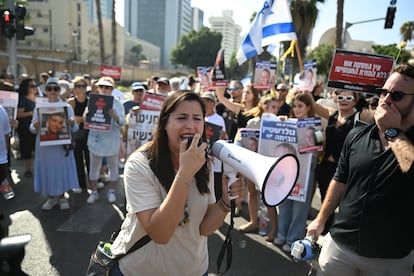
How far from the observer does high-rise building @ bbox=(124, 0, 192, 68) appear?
134750 millimetres

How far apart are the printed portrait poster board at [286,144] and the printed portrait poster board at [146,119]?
193cm

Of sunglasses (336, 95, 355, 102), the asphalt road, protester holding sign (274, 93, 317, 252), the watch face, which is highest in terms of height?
sunglasses (336, 95, 355, 102)

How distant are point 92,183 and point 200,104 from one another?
3.88m

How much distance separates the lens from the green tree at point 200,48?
224ft

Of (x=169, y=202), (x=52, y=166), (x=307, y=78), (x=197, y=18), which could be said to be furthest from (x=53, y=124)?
(x=197, y=18)

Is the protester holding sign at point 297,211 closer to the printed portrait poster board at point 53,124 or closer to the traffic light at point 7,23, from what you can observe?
the printed portrait poster board at point 53,124

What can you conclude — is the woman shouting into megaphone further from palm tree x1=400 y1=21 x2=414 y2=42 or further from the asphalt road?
palm tree x1=400 y1=21 x2=414 y2=42

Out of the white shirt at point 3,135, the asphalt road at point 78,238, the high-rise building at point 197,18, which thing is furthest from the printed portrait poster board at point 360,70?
the high-rise building at point 197,18

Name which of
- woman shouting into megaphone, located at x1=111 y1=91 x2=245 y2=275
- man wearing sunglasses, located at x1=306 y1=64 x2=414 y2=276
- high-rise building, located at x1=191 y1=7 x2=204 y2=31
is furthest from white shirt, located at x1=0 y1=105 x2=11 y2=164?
high-rise building, located at x1=191 y1=7 x2=204 y2=31

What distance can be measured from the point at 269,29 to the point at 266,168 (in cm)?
480

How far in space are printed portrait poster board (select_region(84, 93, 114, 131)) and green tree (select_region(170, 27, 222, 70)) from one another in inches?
2549

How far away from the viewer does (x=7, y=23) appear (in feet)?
29.3

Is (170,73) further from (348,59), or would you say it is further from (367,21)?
(348,59)

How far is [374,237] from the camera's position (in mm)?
1819
